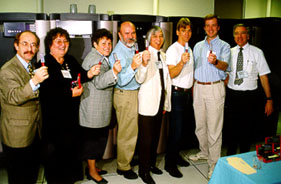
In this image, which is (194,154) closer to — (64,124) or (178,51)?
(178,51)

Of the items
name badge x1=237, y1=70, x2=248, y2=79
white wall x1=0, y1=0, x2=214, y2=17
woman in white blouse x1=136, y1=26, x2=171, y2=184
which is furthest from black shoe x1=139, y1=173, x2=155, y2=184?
white wall x1=0, y1=0, x2=214, y2=17

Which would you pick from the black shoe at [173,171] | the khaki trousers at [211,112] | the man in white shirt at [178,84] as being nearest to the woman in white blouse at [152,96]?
the man in white shirt at [178,84]

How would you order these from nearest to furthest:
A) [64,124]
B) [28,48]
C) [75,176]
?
[28,48], [64,124], [75,176]

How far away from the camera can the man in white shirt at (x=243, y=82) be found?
2682 millimetres

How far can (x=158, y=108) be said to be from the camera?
7.88ft

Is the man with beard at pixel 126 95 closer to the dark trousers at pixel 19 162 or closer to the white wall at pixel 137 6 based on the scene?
the dark trousers at pixel 19 162

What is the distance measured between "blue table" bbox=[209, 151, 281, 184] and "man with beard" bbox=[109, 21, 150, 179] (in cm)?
103

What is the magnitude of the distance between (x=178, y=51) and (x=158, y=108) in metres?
0.63

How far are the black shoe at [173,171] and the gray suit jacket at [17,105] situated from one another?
4.83 ft

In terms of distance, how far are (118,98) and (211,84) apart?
3.21 feet

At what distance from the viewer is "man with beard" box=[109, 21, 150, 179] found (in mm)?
2273

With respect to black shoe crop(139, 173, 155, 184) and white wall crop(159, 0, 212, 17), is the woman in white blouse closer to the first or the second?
black shoe crop(139, 173, 155, 184)

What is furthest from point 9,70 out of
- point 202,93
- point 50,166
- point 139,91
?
point 202,93

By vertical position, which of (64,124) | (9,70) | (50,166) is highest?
(9,70)
